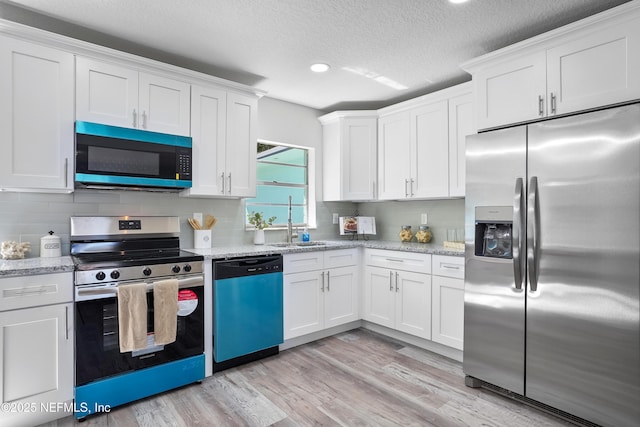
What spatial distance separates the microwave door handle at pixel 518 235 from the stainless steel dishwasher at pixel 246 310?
1.85m

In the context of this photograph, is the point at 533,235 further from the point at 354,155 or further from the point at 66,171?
the point at 66,171

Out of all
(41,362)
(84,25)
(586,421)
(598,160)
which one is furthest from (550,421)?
(84,25)

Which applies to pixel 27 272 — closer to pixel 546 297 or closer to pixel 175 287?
pixel 175 287

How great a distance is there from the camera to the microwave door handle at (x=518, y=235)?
88.5 inches

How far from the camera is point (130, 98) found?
2611mm

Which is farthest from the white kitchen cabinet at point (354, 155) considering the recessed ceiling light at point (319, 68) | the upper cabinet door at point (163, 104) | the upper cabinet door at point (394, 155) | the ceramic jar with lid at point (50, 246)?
the ceramic jar with lid at point (50, 246)

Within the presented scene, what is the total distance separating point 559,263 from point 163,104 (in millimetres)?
3028

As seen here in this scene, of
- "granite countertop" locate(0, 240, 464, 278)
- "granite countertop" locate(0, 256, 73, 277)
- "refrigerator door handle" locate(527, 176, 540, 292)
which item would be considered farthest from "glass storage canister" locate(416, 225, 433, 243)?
"granite countertop" locate(0, 256, 73, 277)

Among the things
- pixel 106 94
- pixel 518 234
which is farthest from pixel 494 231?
pixel 106 94

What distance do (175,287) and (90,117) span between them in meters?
1.35

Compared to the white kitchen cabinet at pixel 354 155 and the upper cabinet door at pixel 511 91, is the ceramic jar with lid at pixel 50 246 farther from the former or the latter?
the upper cabinet door at pixel 511 91

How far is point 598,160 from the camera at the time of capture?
6.52 feet

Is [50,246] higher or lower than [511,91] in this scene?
lower

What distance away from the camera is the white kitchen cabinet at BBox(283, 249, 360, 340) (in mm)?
3211
